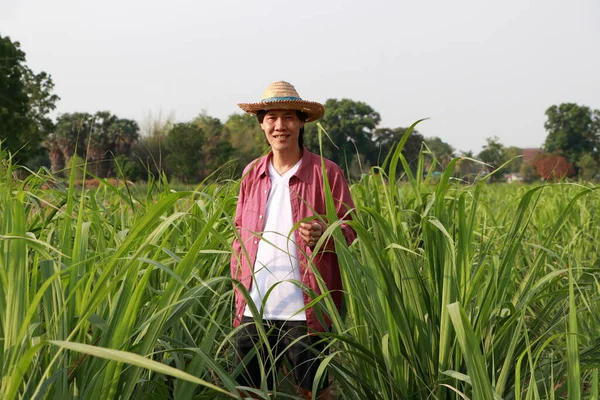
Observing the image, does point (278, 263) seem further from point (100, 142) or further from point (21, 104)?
point (21, 104)

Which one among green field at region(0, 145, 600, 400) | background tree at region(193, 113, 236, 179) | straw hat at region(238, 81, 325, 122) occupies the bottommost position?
green field at region(0, 145, 600, 400)

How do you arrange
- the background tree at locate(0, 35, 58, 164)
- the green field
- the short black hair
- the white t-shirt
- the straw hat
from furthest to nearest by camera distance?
the background tree at locate(0, 35, 58, 164)
the short black hair
the straw hat
the white t-shirt
the green field

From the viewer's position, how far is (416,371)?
1.82 metres

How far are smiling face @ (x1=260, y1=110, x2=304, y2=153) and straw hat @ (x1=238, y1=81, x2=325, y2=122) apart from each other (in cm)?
3

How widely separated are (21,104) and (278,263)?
28.6 metres

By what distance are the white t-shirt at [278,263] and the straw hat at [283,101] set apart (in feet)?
0.69

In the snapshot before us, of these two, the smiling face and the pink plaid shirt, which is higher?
the smiling face

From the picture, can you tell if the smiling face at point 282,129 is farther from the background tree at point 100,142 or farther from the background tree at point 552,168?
the background tree at point 552,168

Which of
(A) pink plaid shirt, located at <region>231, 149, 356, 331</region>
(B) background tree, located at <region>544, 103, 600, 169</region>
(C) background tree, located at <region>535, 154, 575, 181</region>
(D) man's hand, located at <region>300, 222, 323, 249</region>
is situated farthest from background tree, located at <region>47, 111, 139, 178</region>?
(B) background tree, located at <region>544, 103, 600, 169</region>

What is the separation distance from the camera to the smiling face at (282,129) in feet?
7.88

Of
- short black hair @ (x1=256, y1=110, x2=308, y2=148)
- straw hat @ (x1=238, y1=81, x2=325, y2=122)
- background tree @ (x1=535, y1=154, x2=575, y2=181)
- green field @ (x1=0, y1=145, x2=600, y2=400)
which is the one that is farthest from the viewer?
background tree @ (x1=535, y1=154, x2=575, y2=181)

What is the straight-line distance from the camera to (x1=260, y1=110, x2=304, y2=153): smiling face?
94.6 inches

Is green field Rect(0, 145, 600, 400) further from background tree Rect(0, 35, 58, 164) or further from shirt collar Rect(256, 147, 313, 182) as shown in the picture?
background tree Rect(0, 35, 58, 164)

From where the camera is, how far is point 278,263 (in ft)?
7.62
